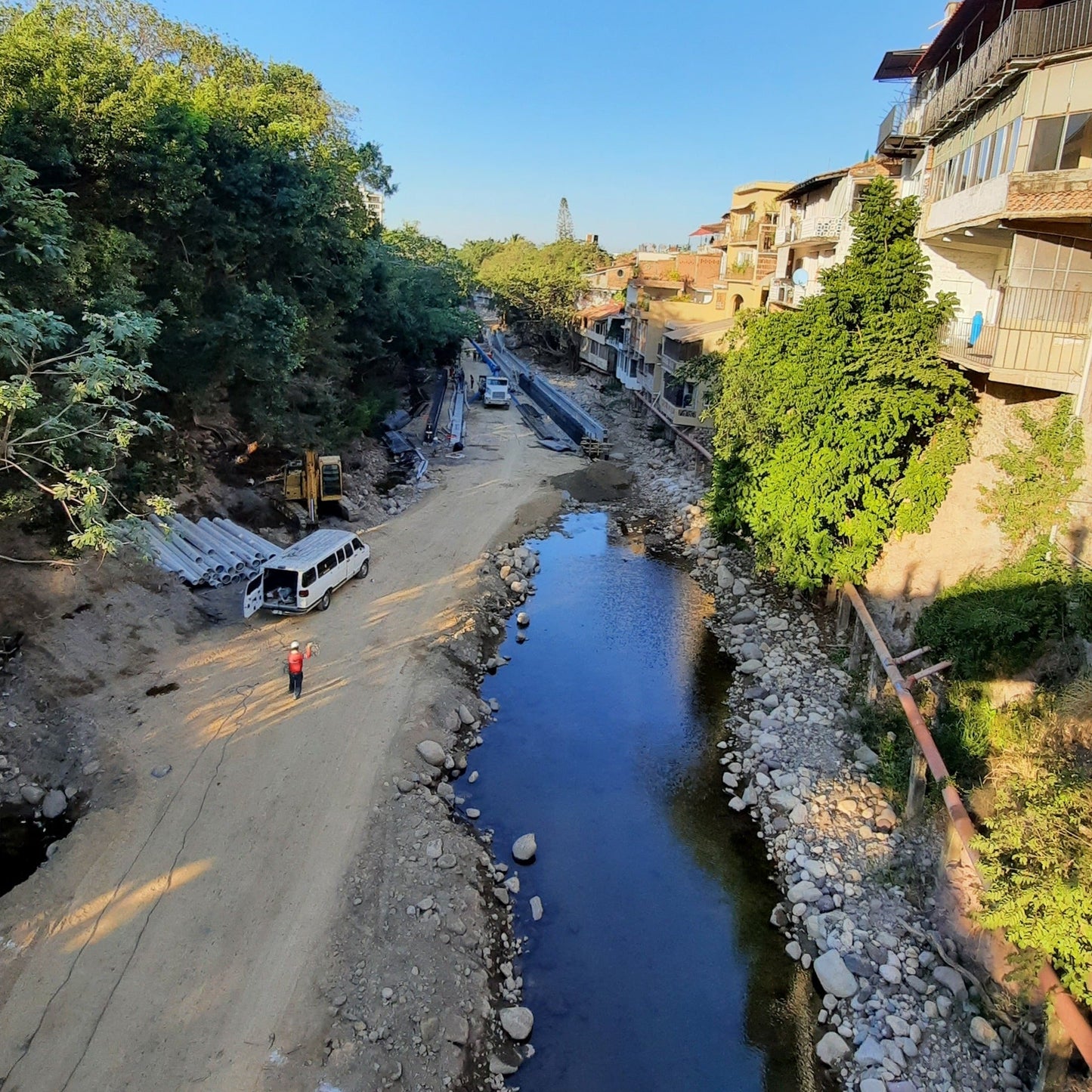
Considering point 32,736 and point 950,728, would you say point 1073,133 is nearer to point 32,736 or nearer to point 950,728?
point 950,728

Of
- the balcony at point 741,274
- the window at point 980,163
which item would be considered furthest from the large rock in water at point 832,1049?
the balcony at point 741,274

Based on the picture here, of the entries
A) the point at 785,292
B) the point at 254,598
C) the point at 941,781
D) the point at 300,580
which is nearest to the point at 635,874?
the point at 941,781

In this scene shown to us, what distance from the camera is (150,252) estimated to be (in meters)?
18.3

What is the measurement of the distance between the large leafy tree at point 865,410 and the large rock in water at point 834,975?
10356 millimetres

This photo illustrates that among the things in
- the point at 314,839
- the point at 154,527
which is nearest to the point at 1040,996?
the point at 314,839

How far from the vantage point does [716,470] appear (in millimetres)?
26203

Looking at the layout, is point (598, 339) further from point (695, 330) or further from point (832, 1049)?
point (832, 1049)

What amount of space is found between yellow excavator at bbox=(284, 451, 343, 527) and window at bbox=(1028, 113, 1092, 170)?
22.3 m

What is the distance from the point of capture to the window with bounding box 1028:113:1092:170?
14133 mm

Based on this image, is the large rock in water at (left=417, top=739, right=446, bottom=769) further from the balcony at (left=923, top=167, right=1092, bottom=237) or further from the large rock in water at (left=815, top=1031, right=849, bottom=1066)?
the balcony at (left=923, top=167, right=1092, bottom=237)

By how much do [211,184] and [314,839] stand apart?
60.0ft

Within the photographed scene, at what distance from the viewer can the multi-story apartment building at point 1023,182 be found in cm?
1417

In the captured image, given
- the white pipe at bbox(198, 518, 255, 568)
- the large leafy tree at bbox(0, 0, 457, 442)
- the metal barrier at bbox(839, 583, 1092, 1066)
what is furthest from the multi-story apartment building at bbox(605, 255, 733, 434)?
the white pipe at bbox(198, 518, 255, 568)

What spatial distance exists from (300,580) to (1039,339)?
1782 centimetres
